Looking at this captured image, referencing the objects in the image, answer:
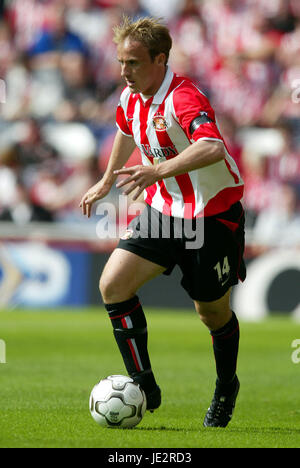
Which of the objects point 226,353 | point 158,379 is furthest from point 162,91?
point 158,379

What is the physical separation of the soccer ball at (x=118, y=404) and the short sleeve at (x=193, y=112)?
1.36 metres

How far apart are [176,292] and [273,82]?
14.2ft

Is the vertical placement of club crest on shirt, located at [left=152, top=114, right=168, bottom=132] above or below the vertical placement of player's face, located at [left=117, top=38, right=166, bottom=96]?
below

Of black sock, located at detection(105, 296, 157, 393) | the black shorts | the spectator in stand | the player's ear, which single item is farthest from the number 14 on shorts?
the spectator in stand

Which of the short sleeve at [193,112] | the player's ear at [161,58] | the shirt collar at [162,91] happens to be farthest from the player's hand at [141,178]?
the player's ear at [161,58]

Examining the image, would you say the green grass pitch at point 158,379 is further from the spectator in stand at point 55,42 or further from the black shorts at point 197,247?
the spectator in stand at point 55,42

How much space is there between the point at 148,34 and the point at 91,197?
95 cm

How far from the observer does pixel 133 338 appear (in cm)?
468

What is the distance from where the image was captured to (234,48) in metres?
14.4

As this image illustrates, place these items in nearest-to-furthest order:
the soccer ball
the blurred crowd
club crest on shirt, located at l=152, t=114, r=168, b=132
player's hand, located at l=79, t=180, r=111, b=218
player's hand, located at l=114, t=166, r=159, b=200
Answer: player's hand, located at l=114, t=166, r=159, b=200 < the soccer ball < club crest on shirt, located at l=152, t=114, r=168, b=132 < player's hand, located at l=79, t=180, r=111, b=218 < the blurred crowd

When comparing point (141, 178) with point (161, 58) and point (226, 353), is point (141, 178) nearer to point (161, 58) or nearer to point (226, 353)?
point (161, 58)

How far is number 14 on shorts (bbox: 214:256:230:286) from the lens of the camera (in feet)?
15.2

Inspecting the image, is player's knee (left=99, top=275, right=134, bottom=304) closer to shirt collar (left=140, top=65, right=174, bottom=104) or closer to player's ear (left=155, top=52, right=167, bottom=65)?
shirt collar (left=140, top=65, right=174, bottom=104)

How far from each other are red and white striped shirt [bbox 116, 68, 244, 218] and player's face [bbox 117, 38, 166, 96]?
8 cm
